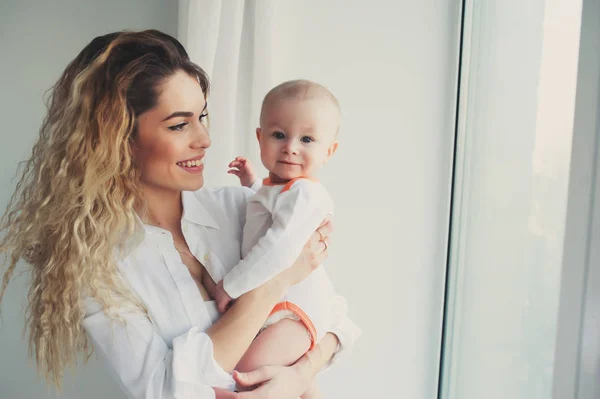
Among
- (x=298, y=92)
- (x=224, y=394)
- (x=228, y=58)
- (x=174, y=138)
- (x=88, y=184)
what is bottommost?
(x=224, y=394)

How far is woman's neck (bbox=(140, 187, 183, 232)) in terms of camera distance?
4.75 ft

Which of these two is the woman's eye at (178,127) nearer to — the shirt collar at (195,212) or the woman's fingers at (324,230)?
the shirt collar at (195,212)

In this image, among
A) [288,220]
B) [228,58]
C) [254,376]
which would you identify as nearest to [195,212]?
[288,220]

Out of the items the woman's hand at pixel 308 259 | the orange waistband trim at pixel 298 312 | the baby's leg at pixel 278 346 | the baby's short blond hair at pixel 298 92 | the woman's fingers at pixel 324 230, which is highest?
the baby's short blond hair at pixel 298 92

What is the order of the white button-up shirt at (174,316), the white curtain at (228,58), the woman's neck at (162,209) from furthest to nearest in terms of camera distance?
the white curtain at (228,58) < the woman's neck at (162,209) < the white button-up shirt at (174,316)

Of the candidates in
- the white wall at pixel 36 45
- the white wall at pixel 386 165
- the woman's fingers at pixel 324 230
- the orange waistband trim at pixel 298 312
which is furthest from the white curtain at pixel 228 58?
the orange waistband trim at pixel 298 312

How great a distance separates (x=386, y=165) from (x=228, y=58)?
66 cm

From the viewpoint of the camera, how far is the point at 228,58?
71.9 inches

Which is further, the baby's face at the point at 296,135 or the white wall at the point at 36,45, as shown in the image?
the white wall at the point at 36,45

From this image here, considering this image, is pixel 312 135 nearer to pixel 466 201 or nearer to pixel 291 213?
pixel 291 213

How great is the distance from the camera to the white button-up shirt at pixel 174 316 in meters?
1.21

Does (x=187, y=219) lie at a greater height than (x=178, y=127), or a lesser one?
lesser

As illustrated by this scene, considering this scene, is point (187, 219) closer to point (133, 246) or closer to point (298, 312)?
point (133, 246)

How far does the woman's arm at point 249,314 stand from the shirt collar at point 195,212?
0.25 metres
